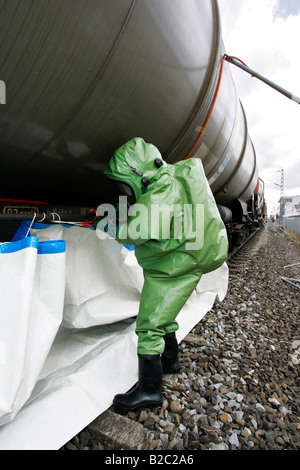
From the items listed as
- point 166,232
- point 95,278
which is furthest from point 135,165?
point 95,278

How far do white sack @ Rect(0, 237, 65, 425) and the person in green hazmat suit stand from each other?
1.55ft

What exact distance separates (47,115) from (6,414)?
1.47m

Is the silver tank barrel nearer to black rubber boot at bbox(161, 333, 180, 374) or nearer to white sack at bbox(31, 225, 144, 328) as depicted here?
white sack at bbox(31, 225, 144, 328)

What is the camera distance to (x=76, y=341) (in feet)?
6.79

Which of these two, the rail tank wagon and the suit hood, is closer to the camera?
the rail tank wagon

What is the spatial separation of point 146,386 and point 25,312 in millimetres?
820

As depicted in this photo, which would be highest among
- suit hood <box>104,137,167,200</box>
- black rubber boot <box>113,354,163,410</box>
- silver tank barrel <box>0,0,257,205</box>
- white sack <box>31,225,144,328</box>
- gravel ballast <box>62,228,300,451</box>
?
silver tank barrel <box>0,0,257,205</box>

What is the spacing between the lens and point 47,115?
4.38 feet

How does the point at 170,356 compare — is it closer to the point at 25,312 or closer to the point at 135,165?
the point at 25,312

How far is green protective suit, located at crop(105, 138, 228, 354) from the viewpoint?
Result: 153cm

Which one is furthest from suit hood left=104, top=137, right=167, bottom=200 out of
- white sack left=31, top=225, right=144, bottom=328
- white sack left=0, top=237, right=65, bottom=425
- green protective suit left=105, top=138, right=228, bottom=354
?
white sack left=31, top=225, right=144, bottom=328

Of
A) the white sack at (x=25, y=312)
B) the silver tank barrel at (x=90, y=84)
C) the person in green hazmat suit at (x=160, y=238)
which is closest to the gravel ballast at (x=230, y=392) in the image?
the person in green hazmat suit at (x=160, y=238)

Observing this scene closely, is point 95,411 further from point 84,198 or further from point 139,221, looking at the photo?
point 84,198
